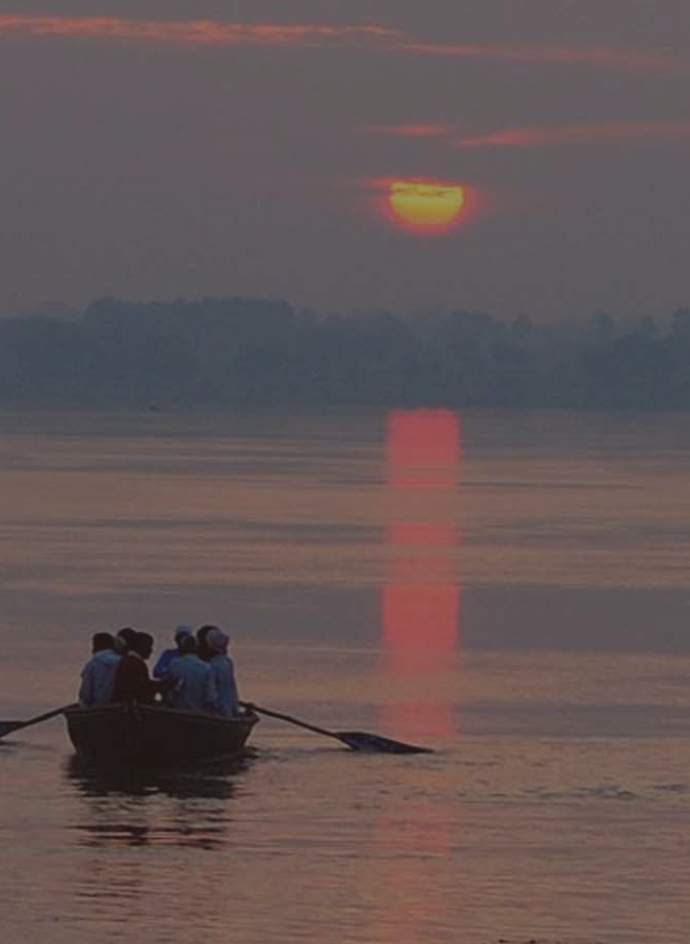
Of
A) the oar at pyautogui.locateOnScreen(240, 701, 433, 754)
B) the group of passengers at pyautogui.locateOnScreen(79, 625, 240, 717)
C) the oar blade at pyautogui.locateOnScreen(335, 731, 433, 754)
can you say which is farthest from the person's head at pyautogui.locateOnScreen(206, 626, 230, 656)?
the oar blade at pyautogui.locateOnScreen(335, 731, 433, 754)

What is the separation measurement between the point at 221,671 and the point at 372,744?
5.69ft

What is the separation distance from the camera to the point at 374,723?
2541cm

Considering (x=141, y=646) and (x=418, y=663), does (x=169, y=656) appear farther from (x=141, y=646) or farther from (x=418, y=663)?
(x=418, y=663)

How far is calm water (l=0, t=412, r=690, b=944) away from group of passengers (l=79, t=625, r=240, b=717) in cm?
57

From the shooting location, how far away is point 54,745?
75.4ft

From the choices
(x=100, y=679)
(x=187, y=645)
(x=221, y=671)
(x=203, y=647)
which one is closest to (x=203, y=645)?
(x=203, y=647)

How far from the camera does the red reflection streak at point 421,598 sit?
1040 inches

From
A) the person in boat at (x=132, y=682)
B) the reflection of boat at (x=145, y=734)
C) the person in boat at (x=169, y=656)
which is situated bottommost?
the reflection of boat at (x=145, y=734)

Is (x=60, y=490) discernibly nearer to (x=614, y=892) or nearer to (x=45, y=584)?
(x=45, y=584)

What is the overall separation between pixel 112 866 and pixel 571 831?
3.31 meters

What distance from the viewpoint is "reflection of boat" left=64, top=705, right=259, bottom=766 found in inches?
821

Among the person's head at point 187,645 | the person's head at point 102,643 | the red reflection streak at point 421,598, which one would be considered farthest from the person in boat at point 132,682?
the red reflection streak at point 421,598

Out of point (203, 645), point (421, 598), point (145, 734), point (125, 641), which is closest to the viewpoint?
point (145, 734)

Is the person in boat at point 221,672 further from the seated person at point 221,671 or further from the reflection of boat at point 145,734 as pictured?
A: the reflection of boat at point 145,734
